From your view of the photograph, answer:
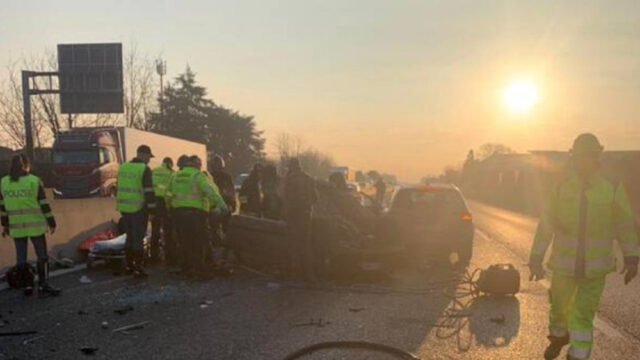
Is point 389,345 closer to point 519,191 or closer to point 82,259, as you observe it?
point 82,259

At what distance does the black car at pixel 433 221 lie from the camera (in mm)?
12047

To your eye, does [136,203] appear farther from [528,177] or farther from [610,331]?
[528,177]

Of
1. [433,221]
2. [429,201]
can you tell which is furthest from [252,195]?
[433,221]

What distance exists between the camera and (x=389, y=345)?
20.7ft

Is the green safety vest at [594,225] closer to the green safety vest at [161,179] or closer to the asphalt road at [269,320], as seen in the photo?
the asphalt road at [269,320]

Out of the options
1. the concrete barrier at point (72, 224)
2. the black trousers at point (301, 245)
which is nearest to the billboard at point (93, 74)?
the concrete barrier at point (72, 224)

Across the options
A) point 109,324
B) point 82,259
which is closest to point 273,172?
point 82,259

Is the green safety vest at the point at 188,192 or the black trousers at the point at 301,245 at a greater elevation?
the green safety vest at the point at 188,192

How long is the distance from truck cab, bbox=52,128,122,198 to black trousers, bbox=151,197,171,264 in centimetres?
A: 1849

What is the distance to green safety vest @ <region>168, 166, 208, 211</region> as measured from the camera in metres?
10.7

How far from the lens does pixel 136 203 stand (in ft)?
34.4

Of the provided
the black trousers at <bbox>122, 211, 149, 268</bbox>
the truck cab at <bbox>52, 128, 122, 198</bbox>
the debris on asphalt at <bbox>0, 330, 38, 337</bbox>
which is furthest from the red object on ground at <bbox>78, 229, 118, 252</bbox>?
the truck cab at <bbox>52, 128, 122, 198</bbox>

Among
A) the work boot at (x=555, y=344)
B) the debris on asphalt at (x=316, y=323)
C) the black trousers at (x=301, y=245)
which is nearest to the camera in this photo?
the work boot at (x=555, y=344)

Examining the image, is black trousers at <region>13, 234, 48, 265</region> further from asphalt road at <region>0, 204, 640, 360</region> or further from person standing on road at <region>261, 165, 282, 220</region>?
person standing on road at <region>261, 165, 282, 220</region>
